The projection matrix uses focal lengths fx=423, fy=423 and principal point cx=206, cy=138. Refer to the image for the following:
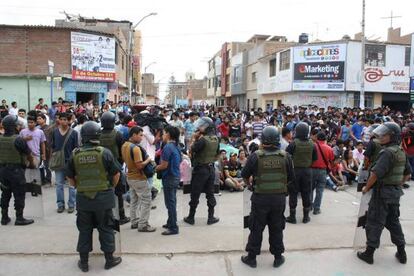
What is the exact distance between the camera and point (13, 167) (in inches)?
257

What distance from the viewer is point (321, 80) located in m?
28.7

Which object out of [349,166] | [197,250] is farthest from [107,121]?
[349,166]

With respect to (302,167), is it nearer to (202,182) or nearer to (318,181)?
(318,181)

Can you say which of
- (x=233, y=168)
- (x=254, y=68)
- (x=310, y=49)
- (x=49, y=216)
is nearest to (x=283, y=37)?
(x=254, y=68)

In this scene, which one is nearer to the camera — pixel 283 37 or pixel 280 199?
pixel 280 199

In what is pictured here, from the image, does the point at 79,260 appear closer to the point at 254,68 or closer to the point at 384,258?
the point at 384,258

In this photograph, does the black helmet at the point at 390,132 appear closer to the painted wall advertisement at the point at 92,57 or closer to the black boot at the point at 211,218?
the black boot at the point at 211,218

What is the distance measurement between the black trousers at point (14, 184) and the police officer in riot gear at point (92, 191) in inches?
77.2

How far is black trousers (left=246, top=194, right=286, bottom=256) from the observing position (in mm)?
5023

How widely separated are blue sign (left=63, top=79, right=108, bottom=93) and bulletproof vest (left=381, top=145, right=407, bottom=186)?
22021mm

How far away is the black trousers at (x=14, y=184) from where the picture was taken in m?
6.49

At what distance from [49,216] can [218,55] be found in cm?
5845

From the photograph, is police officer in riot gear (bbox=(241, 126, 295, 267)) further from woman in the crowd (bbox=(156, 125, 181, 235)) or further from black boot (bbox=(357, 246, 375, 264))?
woman in the crowd (bbox=(156, 125, 181, 235))

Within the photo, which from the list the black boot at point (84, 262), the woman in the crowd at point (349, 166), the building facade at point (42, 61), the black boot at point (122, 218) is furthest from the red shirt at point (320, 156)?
the building facade at point (42, 61)
